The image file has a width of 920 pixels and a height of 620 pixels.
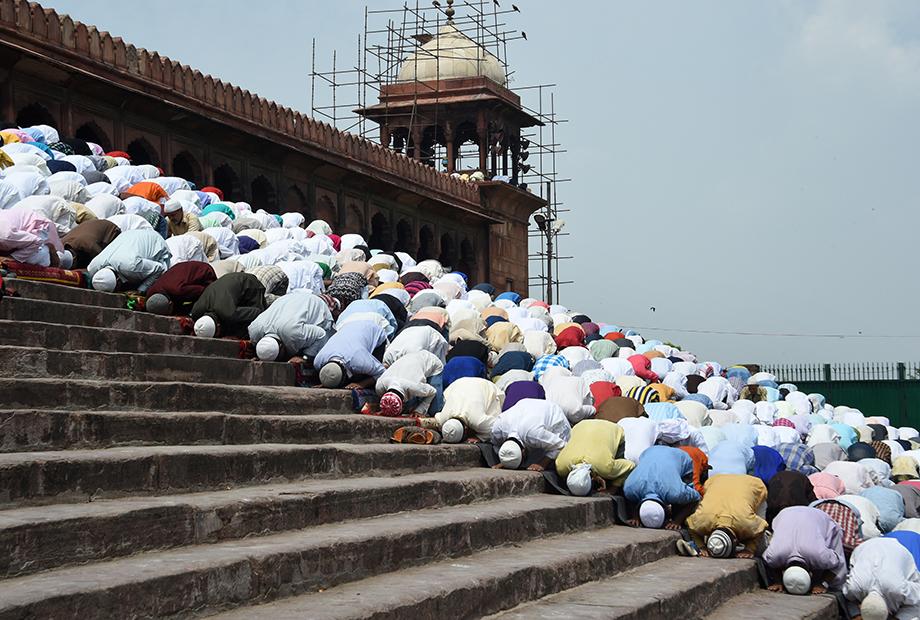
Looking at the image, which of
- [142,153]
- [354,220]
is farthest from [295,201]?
[142,153]

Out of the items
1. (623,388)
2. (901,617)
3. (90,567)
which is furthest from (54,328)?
(623,388)

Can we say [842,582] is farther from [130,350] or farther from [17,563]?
[17,563]

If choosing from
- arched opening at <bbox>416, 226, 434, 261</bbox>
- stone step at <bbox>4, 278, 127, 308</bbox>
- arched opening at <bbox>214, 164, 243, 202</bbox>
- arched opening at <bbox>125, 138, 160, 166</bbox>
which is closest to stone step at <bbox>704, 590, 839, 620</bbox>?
stone step at <bbox>4, 278, 127, 308</bbox>

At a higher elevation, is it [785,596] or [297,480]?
[297,480]

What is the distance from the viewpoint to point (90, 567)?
13.9 ft

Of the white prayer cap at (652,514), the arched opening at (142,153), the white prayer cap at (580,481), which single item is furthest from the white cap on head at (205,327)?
the arched opening at (142,153)

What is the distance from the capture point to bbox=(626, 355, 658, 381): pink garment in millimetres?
13930

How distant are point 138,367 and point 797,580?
415 centimetres

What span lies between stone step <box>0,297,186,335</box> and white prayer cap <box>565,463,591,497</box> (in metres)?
2.91

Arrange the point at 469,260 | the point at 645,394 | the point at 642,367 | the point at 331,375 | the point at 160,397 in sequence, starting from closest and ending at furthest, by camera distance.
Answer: the point at 160,397
the point at 331,375
the point at 645,394
the point at 642,367
the point at 469,260

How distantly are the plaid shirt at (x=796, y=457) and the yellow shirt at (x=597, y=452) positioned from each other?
3.02 m

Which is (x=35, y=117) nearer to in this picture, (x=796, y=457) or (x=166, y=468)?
(x=796, y=457)

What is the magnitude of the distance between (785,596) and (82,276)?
5.38 m

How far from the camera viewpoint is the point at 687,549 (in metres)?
7.66
